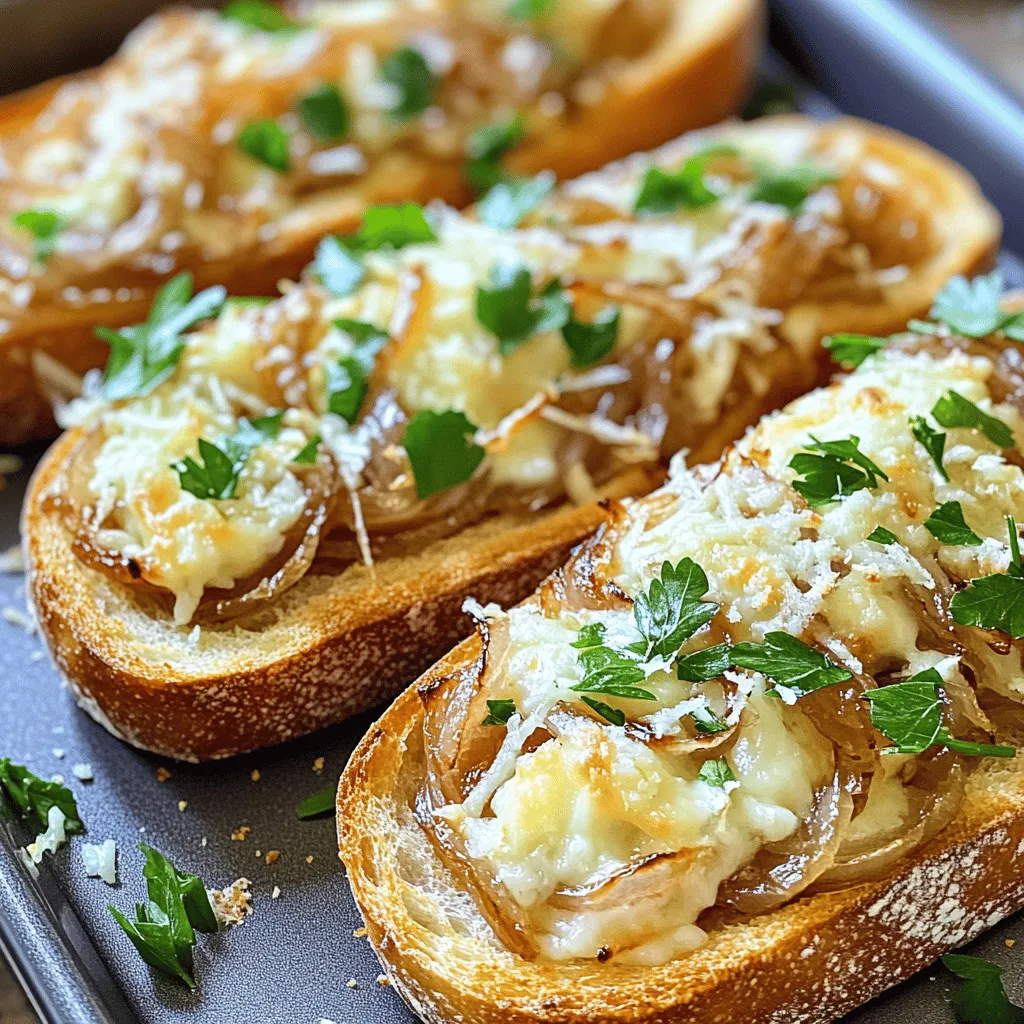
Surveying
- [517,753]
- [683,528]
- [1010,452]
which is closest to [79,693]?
[517,753]

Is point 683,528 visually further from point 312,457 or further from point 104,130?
point 104,130

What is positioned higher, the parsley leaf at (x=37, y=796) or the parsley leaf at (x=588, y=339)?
the parsley leaf at (x=588, y=339)

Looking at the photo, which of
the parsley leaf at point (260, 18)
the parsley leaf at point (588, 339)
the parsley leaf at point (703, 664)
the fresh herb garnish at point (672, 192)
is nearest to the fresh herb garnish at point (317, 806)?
the parsley leaf at point (703, 664)

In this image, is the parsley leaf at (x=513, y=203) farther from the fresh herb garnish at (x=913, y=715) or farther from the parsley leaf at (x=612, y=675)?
the fresh herb garnish at (x=913, y=715)

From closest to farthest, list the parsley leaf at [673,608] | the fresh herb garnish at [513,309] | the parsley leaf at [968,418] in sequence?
1. the parsley leaf at [673,608]
2. the parsley leaf at [968,418]
3. the fresh herb garnish at [513,309]

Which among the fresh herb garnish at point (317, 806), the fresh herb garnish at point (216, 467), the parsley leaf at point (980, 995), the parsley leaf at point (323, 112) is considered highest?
the parsley leaf at point (323, 112)

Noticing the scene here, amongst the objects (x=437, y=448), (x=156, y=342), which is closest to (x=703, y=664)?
(x=437, y=448)

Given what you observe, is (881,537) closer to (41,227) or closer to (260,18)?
(41,227)
